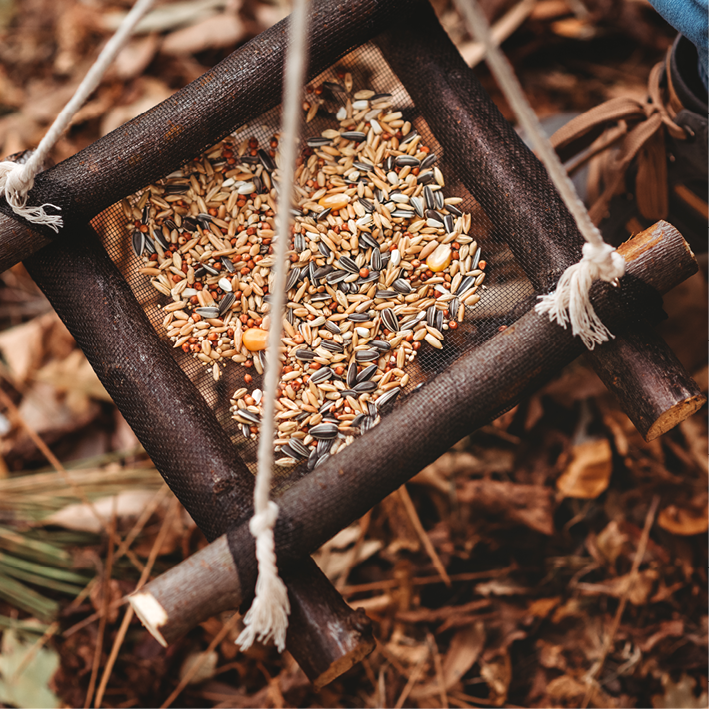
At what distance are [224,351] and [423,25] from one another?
2.61 ft

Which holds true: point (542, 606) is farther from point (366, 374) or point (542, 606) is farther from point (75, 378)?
point (75, 378)

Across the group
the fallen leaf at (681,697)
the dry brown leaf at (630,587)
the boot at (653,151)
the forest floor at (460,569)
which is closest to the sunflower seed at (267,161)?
the boot at (653,151)

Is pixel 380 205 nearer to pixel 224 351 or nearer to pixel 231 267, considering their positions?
pixel 231 267

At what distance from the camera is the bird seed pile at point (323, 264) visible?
112cm

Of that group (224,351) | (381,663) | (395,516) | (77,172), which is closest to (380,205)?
(224,351)

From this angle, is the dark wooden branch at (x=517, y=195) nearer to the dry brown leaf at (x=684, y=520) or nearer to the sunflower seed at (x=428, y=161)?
the sunflower seed at (x=428, y=161)

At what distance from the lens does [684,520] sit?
1.68 meters

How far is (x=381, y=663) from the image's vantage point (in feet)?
5.36

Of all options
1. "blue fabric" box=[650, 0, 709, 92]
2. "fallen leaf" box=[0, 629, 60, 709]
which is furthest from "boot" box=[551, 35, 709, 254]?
"fallen leaf" box=[0, 629, 60, 709]

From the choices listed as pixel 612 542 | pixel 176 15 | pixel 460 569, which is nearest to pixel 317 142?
pixel 460 569

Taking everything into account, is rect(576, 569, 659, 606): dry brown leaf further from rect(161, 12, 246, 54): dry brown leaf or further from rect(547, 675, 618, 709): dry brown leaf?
rect(161, 12, 246, 54): dry brown leaf

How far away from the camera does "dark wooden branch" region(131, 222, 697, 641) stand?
0.93 meters

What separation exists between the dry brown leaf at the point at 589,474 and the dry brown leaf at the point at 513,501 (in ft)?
0.21

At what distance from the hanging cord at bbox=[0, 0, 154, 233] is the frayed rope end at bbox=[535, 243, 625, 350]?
807 millimetres
